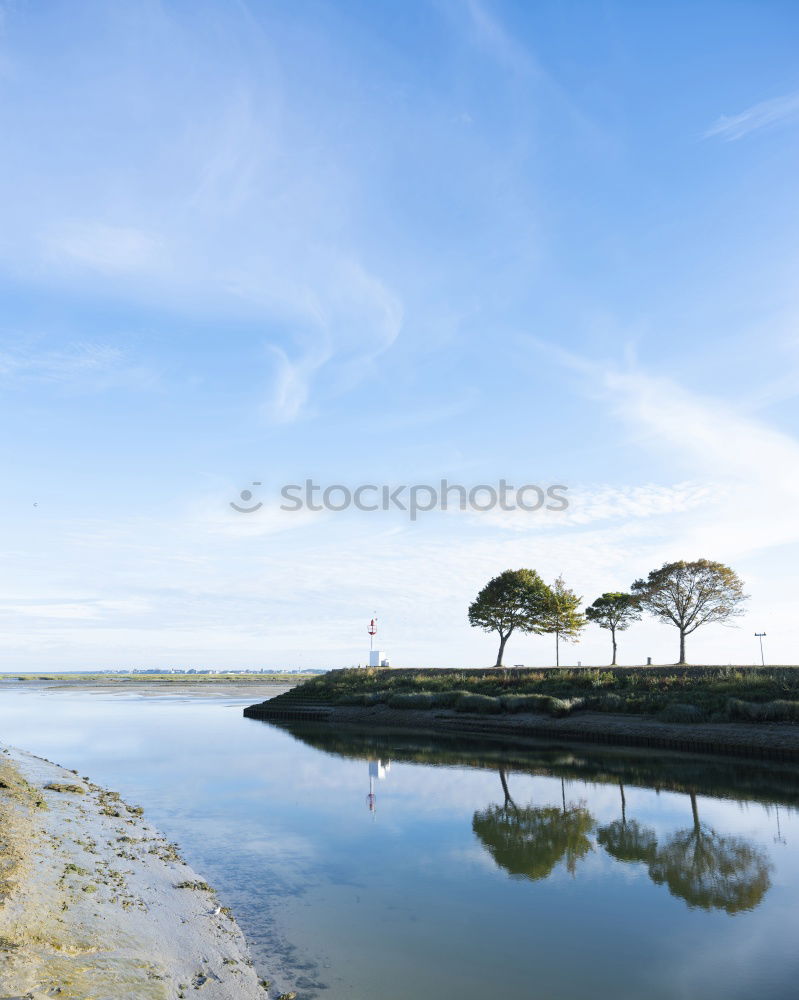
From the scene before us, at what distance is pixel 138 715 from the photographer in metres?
60.2

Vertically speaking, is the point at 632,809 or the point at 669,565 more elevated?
the point at 669,565

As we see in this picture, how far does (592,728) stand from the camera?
39.5 m

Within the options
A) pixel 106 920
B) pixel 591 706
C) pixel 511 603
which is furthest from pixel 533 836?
pixel 511 603

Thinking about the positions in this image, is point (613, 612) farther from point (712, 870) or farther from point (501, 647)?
point (712, 870)

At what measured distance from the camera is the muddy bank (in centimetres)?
3109

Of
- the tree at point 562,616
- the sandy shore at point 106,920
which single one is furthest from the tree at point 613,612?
the sandy shore at point 106,920

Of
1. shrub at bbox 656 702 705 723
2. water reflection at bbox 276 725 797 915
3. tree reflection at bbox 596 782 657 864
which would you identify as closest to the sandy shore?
water reflection at bbox 276 725 797 915

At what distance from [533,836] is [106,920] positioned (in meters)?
11.1

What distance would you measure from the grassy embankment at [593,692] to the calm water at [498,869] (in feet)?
20.9

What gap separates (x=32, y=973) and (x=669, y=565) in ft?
203

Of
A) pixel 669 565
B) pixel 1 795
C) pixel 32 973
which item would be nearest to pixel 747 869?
pixel 32 973

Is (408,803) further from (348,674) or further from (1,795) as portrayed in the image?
(348,674)

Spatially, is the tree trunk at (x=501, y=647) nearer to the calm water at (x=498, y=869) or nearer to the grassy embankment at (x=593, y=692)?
the grassy embankment at (x=593, y=692)

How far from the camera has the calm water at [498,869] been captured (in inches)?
387
